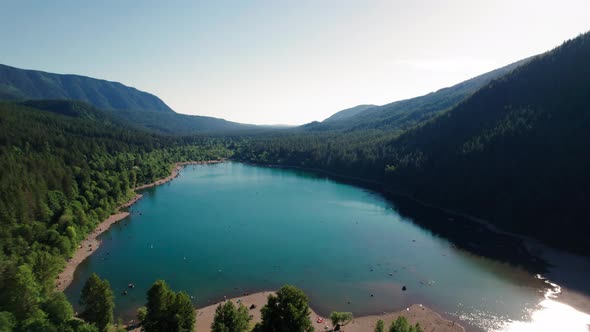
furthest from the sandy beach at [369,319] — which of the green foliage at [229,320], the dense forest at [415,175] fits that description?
the green foliage at [229,320]

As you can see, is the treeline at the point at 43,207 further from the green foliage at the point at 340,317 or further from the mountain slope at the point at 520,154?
the mountain slope at the point at 520,154

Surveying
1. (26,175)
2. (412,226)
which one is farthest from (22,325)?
(412,226)

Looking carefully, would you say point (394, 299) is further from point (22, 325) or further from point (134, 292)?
point (22, 325)

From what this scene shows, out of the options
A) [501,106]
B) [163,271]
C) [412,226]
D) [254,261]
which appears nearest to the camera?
[163,271]

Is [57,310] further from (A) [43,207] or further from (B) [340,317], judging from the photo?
(A) [43,207]

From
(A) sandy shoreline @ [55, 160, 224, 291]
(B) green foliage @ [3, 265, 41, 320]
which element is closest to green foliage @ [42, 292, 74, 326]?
(B) green foliage @ [3, 265, 41, 320]

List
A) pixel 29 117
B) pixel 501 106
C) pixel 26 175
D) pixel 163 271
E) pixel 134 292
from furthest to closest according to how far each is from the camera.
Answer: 1. pixel 29 117
2. pixel 501 106
3. pixel 26 175
4. pixel 163 271
5. pixel 134 292

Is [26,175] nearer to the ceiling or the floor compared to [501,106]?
nearer to the floor
